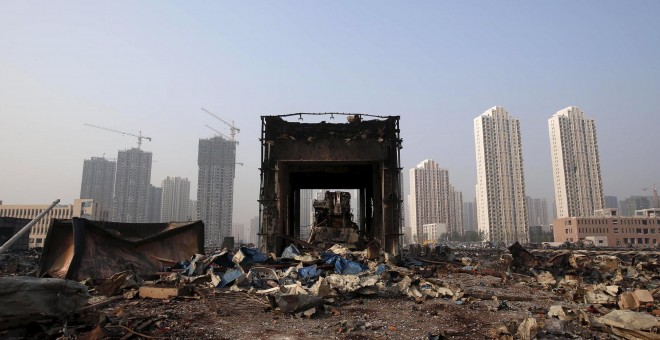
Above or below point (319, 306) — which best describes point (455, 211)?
above

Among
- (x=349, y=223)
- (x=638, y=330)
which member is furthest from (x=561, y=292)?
(x=349, y=223)

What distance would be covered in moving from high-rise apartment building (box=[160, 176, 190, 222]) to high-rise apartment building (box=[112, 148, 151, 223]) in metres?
13.2

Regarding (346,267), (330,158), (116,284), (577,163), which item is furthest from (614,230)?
(116,284)

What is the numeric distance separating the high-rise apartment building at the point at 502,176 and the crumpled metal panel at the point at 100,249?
95133 mm

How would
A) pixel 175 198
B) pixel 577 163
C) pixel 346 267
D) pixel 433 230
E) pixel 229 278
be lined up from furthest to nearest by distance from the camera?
1. pixel 175 198
2. pixel 433 230
3. pixel 577 163
4. pixel 346 267
5. pixel 229 278

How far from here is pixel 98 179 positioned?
389 ft

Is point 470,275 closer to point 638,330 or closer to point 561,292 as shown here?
point 561,292

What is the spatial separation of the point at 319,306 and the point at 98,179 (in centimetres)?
13157

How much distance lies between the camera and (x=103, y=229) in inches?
417

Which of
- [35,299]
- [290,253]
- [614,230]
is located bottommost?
[614,230]

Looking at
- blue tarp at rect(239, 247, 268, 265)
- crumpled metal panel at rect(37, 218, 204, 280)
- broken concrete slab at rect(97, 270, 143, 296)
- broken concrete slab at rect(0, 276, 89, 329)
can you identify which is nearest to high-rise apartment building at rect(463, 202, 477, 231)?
blue tarp at rect(239, 247, 268, 265)

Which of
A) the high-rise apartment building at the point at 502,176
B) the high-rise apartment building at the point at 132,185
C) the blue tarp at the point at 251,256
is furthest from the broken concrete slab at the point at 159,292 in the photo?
the high-rise apartment building at the point at 132,185

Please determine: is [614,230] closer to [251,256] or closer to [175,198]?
[251,256]

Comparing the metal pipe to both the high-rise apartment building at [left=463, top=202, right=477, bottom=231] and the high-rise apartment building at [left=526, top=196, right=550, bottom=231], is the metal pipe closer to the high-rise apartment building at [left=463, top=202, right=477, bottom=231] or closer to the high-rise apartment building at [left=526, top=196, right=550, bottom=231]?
the high-rise apartment building at [left=463, top=202, right=477, bottom=231]
